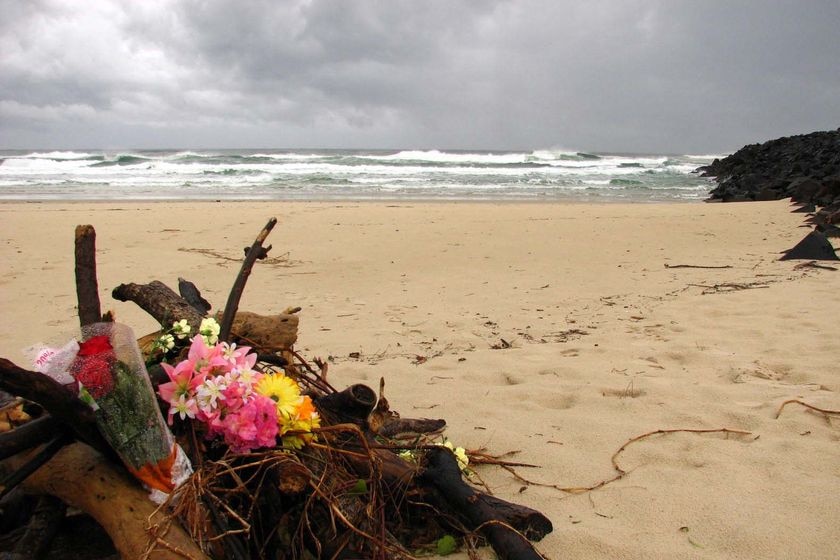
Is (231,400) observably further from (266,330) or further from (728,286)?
(728,286)

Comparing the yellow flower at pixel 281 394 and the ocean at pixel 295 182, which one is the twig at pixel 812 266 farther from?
the ocean at pixel 295 182

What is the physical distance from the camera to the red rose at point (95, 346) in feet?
5.69

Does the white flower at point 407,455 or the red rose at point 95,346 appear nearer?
the red rose at point 95,346

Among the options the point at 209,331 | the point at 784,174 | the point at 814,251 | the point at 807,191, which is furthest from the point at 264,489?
the point at 784,174

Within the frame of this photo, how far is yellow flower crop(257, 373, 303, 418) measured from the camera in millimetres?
1971

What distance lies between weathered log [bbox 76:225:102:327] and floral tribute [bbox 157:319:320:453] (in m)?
0.42

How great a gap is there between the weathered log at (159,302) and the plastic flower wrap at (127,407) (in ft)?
2.04

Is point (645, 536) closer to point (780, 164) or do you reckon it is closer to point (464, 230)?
point (464, 230)

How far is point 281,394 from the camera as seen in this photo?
1990 mm

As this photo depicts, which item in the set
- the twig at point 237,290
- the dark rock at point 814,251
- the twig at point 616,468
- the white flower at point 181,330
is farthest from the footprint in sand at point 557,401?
the dark rock at point 814,251

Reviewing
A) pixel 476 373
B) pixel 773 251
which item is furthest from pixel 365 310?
pixel 773 251

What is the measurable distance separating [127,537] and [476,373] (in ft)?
8.70

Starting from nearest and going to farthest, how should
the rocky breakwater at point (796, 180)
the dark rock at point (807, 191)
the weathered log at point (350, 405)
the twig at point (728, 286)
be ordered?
the weathered log at point (350, 405), the twig at point (728, 286), the rocky breakwater at point (796, 180), the dark rock at point (807, 191)

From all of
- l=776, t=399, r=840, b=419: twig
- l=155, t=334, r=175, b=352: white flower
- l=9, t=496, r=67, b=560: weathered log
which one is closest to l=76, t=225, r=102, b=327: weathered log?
l=155, t=334, r=175, b=352: white flower
